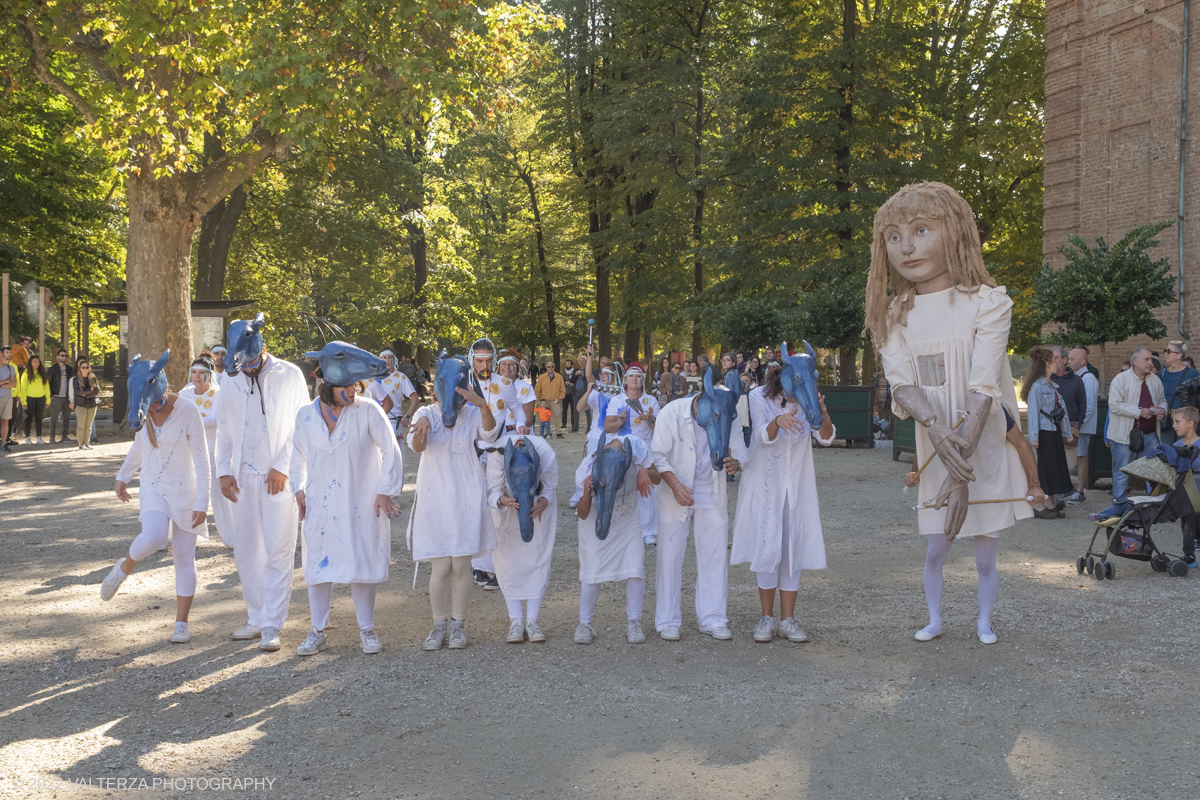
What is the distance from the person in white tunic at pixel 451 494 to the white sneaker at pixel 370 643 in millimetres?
301

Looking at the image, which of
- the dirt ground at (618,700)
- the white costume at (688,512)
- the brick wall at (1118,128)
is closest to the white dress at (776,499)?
the white costume at (688,512)

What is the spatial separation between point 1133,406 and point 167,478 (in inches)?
380

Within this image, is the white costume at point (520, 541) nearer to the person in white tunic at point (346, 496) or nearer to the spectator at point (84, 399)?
the person in white tunic at point (346, 496)

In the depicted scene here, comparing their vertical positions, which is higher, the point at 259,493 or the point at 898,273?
the point at 898,273

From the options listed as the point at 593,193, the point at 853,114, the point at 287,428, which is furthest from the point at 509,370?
the point at 593,193

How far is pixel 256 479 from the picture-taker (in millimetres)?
6344

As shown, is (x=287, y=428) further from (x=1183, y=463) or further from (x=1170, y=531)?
(x=1170, y=531)

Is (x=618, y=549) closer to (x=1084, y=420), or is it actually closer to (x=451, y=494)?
(x=451, y=494)

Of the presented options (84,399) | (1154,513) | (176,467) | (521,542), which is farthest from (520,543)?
(84,399)

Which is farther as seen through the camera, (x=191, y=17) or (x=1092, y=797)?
(x=191, y=17)

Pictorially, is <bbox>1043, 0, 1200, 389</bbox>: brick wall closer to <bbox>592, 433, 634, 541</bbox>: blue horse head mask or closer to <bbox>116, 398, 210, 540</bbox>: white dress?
<bbox>592, 433, 634, 541</bbox>: blue horse head mask

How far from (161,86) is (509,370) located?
11.1 meters

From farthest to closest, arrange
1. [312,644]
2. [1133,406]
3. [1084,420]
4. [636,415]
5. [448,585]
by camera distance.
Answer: [1084,420]
[1133,406]
[636,415]
[448,585]
[312,644]

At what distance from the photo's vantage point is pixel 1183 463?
809cm
